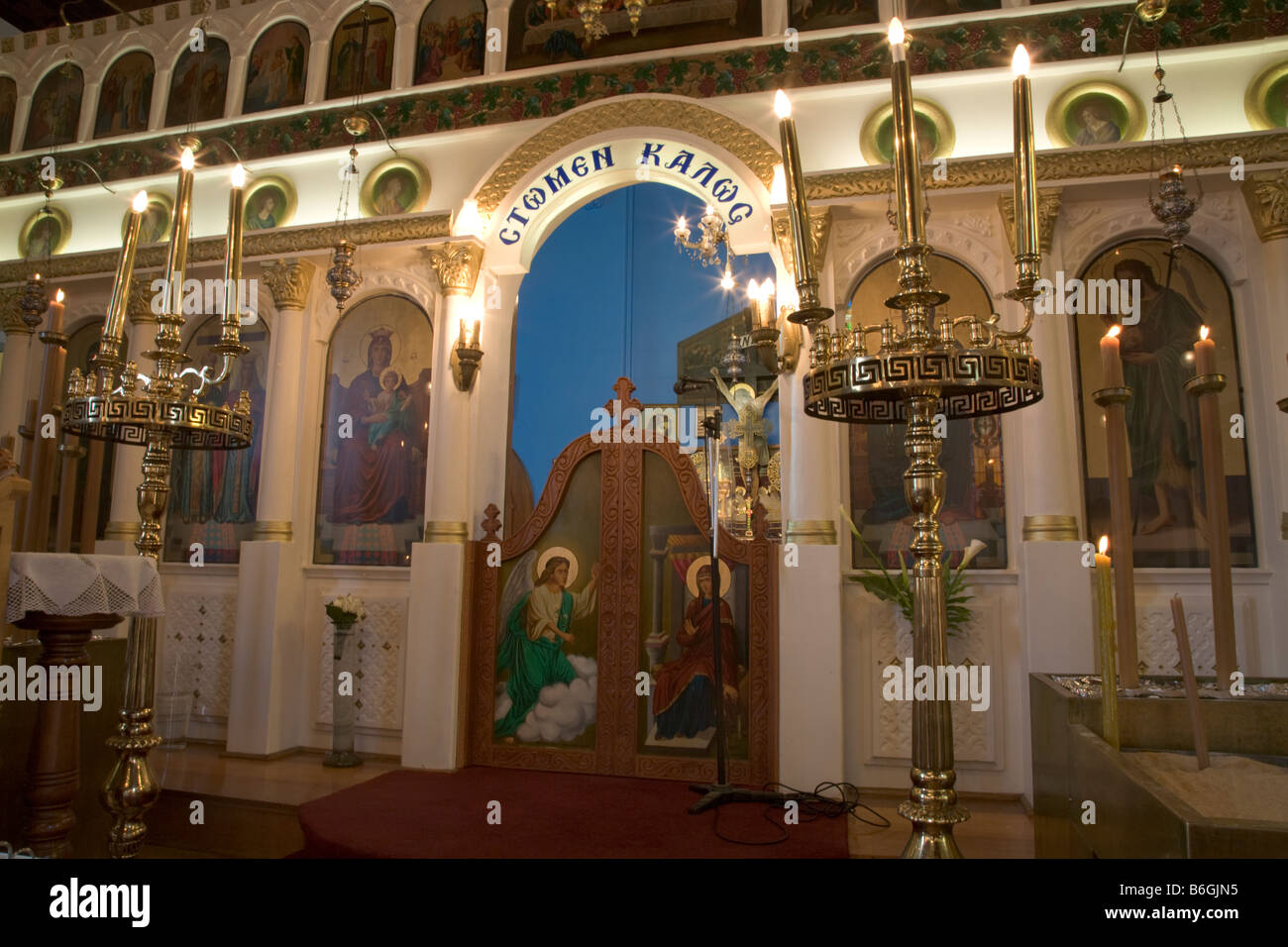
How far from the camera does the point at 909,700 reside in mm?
5527

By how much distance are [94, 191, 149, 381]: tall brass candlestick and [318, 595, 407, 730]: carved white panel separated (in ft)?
12.2

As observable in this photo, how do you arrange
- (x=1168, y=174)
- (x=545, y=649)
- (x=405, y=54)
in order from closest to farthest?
(x=1168, y=174) → (x=545, y=649) → (x=405, y=54)

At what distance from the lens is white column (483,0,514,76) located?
7.10 meters

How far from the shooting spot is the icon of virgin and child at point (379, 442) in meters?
7.07

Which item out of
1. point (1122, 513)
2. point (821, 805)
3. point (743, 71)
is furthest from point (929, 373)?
point (743, 71)

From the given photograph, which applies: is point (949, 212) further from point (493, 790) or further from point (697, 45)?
point (493, 790)

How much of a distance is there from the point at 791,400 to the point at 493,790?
345 cm

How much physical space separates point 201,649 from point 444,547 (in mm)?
2812

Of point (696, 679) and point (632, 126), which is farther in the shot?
point (632, 126)

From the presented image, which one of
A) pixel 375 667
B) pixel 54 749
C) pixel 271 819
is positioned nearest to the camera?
pixel 54 749

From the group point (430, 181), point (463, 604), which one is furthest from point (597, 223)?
point (463, 604)

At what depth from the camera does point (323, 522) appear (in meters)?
7.24

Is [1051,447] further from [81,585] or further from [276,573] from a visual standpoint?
[276,573]

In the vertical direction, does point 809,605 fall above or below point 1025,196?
below
